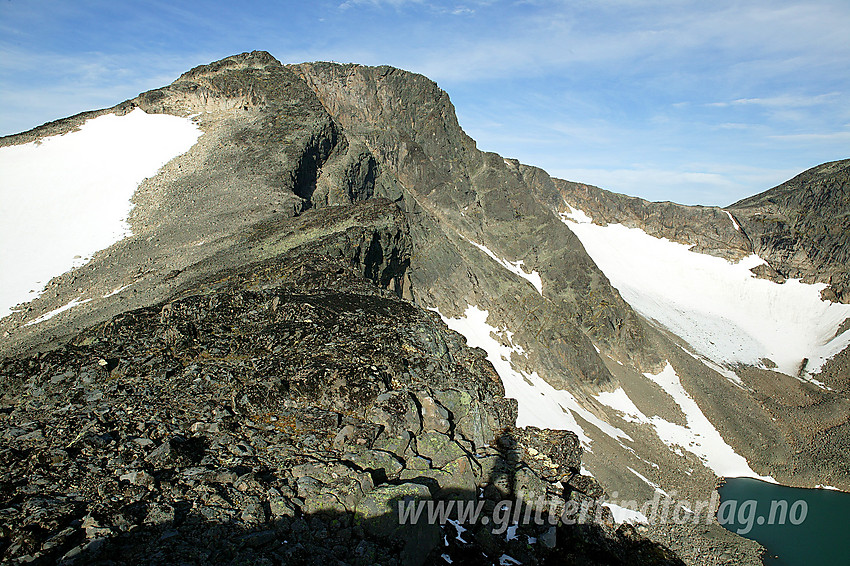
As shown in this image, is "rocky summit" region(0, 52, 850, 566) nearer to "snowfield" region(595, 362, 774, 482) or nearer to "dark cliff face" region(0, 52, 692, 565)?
"dark cliff face" region(0, 52, 692, 565)

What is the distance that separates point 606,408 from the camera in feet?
179

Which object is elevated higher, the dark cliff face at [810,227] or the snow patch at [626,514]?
the dark cliff face at [810,227]

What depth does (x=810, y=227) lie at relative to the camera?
4003 inches

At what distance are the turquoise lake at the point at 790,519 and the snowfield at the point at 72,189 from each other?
173ft

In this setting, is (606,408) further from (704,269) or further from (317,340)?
(704,269)

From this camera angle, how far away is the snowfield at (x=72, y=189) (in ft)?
86.8

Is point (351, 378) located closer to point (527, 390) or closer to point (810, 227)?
point (527, 390)

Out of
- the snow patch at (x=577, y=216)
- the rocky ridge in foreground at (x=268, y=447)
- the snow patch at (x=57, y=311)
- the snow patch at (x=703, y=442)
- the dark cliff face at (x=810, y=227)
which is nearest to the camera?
the rocky ridge in foreground at (x=268, y=447)

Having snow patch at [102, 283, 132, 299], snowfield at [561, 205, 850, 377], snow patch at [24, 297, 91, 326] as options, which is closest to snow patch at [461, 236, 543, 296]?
snowfield at [561, 205, 850, 377]

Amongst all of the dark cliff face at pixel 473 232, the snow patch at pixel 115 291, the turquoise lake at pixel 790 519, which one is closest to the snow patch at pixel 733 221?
the dark cliff face at pixel 473 232

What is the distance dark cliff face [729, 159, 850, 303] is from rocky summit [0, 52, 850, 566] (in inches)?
946

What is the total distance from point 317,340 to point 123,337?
4254 mm

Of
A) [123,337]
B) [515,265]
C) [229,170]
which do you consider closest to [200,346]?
[123,337]

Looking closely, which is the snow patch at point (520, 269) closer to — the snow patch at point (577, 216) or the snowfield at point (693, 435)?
the snowfield at point (693, 435)
